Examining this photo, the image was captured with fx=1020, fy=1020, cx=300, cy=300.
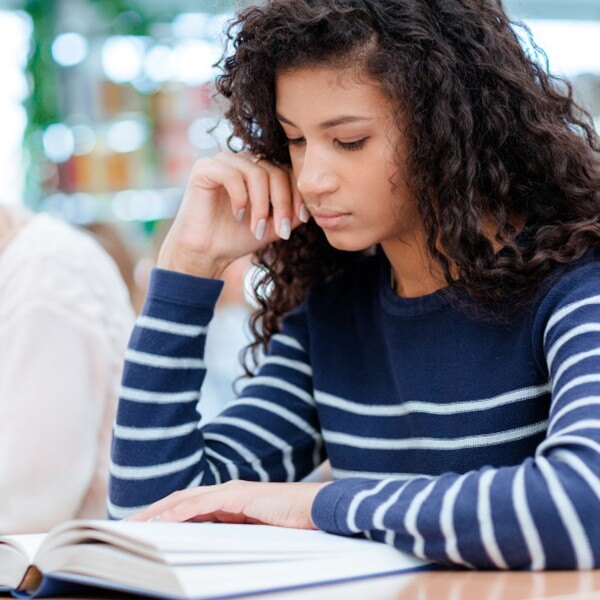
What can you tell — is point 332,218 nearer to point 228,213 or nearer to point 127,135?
point 228,213

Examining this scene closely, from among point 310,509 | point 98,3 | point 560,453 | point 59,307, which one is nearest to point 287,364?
point 59,307

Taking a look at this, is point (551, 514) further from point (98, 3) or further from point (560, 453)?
point (98, 3)

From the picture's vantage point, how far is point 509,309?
114cm

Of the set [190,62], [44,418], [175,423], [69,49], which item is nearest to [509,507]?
[175,423]

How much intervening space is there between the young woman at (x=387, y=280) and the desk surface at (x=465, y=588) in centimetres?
4

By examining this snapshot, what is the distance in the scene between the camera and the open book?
2.52 feet

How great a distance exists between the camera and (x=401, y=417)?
49.9 inches

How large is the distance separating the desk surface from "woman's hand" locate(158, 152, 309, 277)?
568mm

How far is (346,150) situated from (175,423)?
40 cm

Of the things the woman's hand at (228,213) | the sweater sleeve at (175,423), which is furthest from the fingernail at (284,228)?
the sweater sleeve at (175,423)

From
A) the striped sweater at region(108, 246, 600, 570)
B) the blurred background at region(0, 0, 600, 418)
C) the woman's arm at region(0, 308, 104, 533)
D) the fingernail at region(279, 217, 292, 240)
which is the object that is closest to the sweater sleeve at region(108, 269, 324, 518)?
the striped sweater at region(108, 246, 600, 570)

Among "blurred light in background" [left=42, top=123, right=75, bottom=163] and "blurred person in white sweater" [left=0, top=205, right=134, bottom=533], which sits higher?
"blurred light in background" [left=42, top=123, right=75, bottom=163]

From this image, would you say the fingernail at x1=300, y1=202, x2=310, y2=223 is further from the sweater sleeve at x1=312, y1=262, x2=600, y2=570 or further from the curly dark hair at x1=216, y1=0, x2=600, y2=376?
the sweater sleeve at x1=312, y1=262, x2=600, y2=570

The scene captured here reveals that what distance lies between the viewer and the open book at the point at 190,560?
77 centimetres
